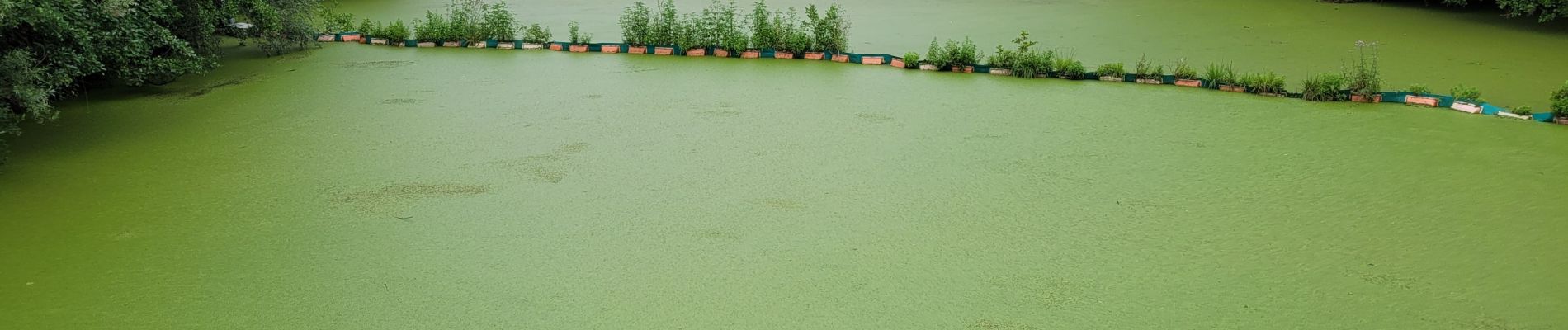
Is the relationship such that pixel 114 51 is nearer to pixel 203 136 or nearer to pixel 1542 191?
pixel 203 136

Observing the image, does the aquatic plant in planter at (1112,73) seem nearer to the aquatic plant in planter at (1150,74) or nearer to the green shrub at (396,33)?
the aquatic plant in planter at (1150,74)

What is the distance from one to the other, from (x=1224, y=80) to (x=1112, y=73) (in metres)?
0.52

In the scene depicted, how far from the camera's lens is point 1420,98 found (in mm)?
4613

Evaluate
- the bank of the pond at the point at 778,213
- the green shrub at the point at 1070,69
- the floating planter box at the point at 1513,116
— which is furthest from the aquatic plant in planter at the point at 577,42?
the floating planter box at the point at 1513,116

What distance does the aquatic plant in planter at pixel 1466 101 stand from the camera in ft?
14.6

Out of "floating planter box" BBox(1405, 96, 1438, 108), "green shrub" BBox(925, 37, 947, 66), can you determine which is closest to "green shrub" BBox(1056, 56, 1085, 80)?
"green shrub" BBox(925, 37, 947, 66)

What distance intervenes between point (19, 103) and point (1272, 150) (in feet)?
13.7

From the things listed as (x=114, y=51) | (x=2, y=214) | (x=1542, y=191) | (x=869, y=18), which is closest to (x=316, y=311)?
(x=2, y=214)

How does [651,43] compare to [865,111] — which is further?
[651,43]

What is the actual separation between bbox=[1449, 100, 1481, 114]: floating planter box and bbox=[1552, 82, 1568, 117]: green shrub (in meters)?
0.25

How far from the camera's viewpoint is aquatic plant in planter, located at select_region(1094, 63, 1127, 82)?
5.30 m

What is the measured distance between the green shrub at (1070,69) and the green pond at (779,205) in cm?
14

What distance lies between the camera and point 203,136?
4.30m

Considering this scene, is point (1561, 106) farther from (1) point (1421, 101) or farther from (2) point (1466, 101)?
(1) point (1421, 101)
